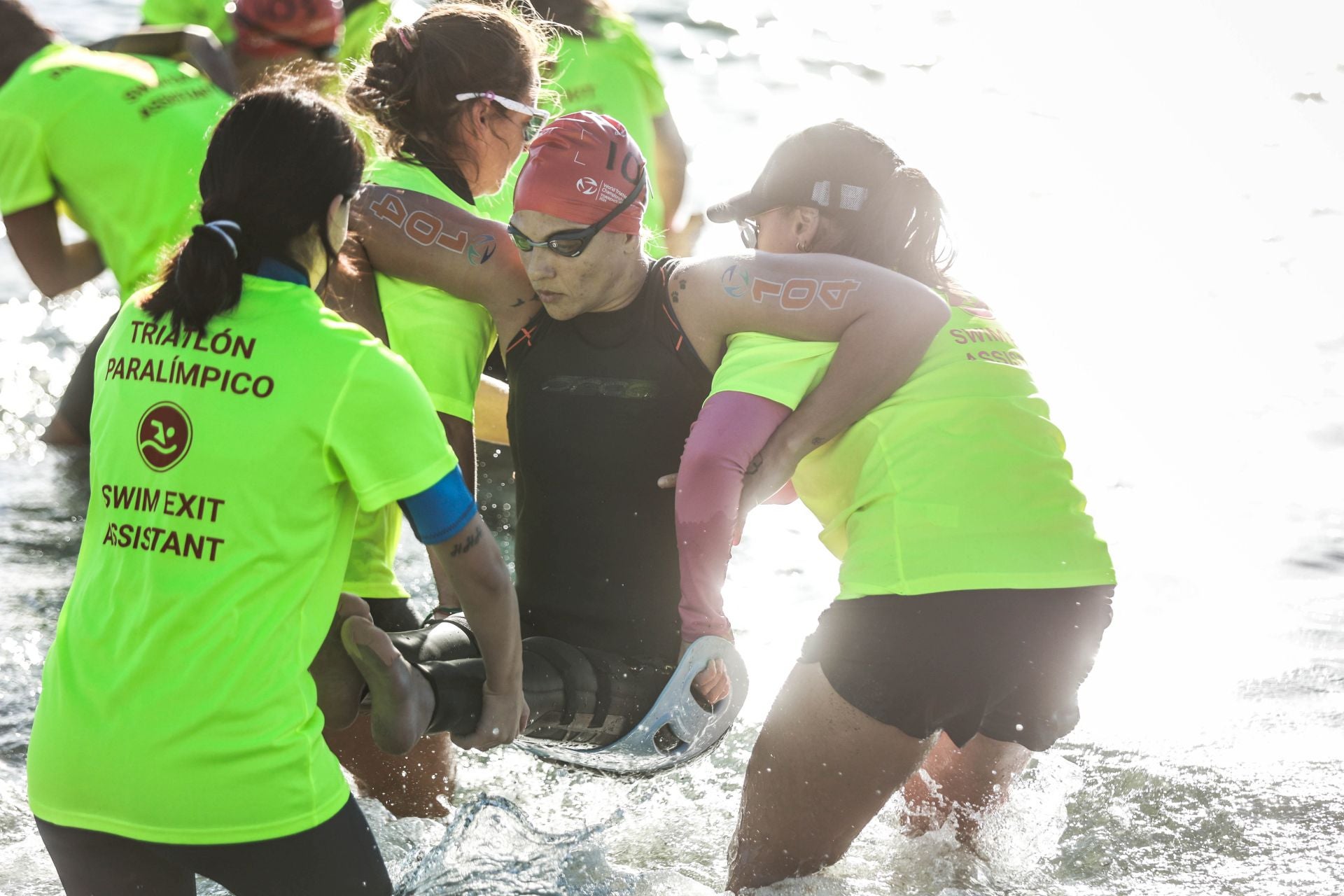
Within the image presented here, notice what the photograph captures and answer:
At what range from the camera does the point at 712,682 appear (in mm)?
3301

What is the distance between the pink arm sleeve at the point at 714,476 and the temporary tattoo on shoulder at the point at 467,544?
648 mm

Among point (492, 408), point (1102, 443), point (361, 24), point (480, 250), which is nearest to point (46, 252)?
point (492, 408)

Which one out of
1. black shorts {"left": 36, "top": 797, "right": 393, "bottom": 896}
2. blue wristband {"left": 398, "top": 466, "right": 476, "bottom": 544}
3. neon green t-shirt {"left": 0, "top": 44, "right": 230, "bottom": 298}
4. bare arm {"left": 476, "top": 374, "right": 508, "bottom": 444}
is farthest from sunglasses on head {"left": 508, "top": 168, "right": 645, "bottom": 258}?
neon green t-shirt {"left": 0, "top": 44, "right": 230, "bottom": 298}

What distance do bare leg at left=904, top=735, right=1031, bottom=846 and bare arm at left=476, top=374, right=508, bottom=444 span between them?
1427 mm

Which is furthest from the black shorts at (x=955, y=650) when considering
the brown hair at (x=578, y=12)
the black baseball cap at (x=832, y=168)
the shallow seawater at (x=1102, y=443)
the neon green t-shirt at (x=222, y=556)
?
the brown hair at (x=578, y=12)

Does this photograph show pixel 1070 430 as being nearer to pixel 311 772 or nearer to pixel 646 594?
pixel 646 594

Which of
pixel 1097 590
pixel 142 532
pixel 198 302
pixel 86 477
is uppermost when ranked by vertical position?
pixel 198 302

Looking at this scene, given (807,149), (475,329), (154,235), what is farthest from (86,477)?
(807,149)

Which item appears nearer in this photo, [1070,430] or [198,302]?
[198,302]

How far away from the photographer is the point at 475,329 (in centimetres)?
350

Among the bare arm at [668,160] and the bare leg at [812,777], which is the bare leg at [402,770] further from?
the bare arm at [668,160]

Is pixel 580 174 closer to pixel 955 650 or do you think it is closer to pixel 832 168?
pixel 832 168

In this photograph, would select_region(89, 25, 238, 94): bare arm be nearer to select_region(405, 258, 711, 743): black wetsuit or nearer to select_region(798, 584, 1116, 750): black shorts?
select_region(405, 258, 711, 743): black wetsuit

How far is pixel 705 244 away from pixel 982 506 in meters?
6.63
